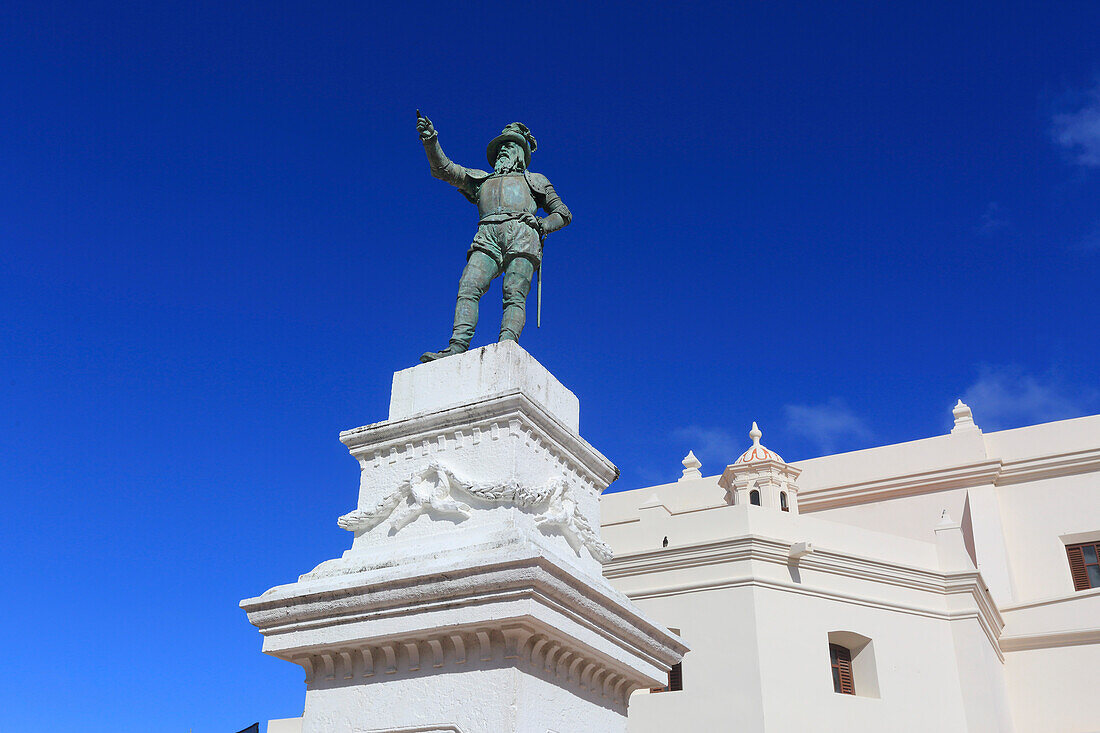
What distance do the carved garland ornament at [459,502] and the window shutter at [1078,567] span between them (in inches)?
751

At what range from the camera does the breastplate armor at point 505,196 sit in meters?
7.07

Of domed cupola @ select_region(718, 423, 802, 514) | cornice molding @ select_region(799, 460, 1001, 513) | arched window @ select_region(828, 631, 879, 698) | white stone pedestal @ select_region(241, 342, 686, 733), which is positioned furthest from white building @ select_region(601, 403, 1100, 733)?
white stone pedestal @ select_region(241, 342, 686, 733)

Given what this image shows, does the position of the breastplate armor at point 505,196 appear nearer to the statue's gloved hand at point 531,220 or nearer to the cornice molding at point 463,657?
the statue's gloved hand at point 531,220

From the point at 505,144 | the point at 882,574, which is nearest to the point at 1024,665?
the point at 882,574

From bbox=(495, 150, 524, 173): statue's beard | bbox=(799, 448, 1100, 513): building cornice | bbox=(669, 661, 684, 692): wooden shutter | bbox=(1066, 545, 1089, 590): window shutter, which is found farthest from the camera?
bbox=(799, 448, 1100, 513): building cornice

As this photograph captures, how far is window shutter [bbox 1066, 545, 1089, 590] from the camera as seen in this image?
68.9 feet

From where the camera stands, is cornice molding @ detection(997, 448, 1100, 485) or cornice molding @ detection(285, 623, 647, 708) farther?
cornice molding @ detection(997, 448, 1100, 485)

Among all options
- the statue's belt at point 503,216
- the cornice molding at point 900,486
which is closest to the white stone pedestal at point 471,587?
the statue's belt at point 503,216

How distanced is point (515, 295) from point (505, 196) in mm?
827

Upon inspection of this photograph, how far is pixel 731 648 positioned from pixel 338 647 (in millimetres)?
10867

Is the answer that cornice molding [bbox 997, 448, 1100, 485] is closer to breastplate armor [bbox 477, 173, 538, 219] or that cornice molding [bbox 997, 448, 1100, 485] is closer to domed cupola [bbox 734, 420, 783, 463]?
domed cupola [bbox 734, 420, 783, 463]

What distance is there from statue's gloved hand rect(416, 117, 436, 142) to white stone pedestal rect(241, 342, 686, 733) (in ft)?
5.70

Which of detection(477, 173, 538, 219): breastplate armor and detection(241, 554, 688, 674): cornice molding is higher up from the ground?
detection(477, 173, 538, 219): breastplate armor

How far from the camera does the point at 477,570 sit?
5.00 m
